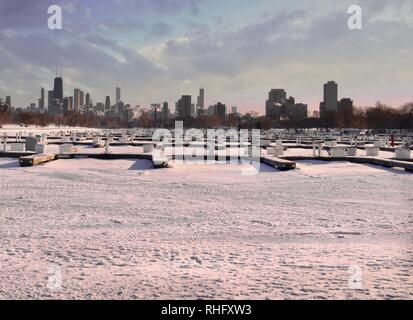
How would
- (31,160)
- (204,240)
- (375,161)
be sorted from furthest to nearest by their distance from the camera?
(375,161) < (31,160) < (204,240)

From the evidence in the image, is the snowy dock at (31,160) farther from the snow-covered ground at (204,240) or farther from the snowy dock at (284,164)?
the snowy dock at (284,164)

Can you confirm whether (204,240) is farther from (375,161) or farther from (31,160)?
(375,161)

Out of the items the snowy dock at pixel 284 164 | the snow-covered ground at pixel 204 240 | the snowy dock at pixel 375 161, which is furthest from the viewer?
the snowy dock at pixel 375 161

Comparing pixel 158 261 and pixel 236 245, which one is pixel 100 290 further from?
pixel 236 245

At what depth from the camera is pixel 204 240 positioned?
7.35 metres

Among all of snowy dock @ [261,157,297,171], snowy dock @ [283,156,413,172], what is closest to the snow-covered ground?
snowy dock @ [261,157,297,171]

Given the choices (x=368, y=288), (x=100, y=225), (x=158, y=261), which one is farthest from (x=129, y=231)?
(x=368, y=288)

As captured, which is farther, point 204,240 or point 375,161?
point 375,161

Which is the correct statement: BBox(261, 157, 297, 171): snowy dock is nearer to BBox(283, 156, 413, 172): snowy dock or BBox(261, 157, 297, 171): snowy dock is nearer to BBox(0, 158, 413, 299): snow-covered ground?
BBox(283, 156, 413, 172): snowy dock

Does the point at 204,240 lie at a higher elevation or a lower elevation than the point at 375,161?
lower

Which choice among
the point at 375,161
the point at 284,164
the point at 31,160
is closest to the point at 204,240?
the point at 284,164

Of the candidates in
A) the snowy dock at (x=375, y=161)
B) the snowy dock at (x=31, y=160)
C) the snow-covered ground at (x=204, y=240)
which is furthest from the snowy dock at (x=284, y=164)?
the snowy dock at (x=31, y=160)

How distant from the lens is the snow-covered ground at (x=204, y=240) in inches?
208

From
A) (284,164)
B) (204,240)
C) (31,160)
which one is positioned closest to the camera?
(204,240)
